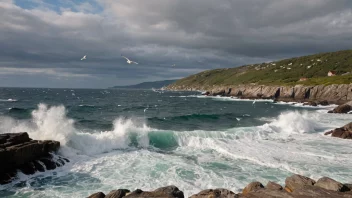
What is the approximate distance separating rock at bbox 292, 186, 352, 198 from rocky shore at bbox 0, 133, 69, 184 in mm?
17221

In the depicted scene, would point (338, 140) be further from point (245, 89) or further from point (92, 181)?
point (245, 89)

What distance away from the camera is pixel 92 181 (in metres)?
17.3

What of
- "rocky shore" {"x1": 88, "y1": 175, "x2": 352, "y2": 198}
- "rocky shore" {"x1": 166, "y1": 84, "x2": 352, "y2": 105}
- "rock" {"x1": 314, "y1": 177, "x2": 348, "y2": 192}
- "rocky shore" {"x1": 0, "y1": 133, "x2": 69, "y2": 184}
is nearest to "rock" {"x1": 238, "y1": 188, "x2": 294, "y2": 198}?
"rocky shore" {"x1": 88, "y1": 175, "x2": 352, "y2": 198}

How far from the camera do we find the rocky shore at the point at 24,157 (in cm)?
1730

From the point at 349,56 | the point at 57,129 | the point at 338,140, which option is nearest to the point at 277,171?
the point at 338,140

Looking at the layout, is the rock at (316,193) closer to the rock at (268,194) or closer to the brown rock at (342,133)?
the rock at (268,194)

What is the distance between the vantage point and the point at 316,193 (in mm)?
11289

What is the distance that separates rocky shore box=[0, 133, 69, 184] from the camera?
56.7 ft

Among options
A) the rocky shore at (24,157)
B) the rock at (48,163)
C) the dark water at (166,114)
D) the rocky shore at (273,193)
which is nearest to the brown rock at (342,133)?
the dark water at (166,114)

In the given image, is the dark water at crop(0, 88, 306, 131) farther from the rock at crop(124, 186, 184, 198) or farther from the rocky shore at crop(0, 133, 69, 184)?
the rock at crop(124, 186, 184, 198)

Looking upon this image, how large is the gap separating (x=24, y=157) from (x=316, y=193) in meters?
18.9

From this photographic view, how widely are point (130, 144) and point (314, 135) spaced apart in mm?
24837

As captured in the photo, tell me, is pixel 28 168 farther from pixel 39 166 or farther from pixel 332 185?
pixel 332 185

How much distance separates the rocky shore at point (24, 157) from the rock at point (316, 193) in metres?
17.2
